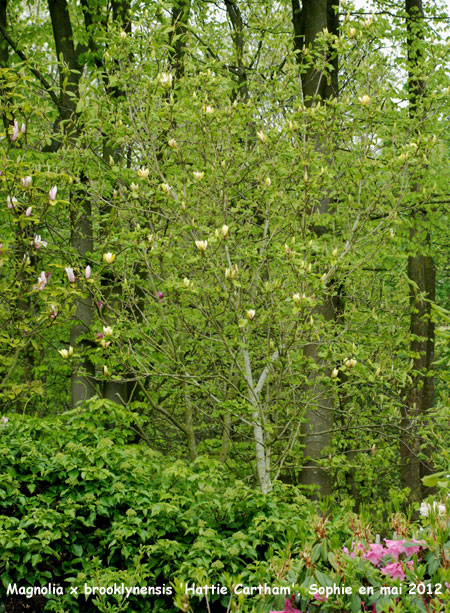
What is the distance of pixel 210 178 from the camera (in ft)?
19.5

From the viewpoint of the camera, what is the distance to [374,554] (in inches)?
125

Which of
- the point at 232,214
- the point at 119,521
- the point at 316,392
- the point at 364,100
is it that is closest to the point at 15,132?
the point at 232,214

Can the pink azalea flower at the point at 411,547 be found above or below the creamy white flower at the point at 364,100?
below

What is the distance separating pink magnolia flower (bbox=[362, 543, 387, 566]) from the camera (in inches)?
124

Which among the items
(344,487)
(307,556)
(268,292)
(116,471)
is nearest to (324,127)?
(268,292)

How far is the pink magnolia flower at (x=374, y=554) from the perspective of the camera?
3.16m

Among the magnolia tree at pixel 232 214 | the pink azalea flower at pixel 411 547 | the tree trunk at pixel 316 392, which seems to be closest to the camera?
the pink azalea flower at pixel 411 547

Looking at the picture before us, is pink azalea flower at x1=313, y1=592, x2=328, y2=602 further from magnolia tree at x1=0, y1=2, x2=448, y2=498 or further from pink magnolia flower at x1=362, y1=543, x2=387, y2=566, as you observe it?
magnolia tree at x1=0, y1=2, x2=448, y2=498

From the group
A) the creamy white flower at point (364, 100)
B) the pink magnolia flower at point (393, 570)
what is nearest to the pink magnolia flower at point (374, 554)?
the pink magnolia flower at point (393, 570)

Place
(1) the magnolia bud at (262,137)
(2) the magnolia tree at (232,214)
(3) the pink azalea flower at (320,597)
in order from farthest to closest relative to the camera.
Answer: (2) the magnolia tree at (232,214), (1) the magnolia bud at (262,137), (3) the pink azalea flower at (320,597)

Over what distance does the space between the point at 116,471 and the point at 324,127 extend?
355cm

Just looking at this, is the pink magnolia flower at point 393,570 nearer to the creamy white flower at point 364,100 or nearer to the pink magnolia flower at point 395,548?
the pink magnolia flower at point 395,548

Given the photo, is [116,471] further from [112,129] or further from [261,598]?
[112,129]

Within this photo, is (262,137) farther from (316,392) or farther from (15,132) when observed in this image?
(316,392)
